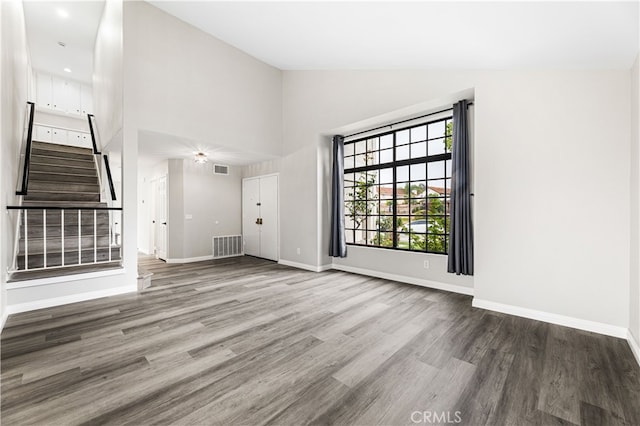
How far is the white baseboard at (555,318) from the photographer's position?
2660 mm

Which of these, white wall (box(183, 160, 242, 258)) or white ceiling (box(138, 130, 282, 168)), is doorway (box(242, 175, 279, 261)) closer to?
white wall (box(183, 160, 242, 258))

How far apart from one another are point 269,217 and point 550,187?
5459 mm

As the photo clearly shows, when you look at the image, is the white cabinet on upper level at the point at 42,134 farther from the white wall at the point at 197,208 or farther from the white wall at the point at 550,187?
the white wall at the point at 550,187

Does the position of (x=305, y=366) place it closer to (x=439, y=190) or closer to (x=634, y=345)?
(x=634, y=345)

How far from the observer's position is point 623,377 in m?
1.99

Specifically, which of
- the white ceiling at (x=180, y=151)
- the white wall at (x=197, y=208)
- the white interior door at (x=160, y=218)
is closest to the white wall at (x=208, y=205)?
the white wall at (x=197, y=208)

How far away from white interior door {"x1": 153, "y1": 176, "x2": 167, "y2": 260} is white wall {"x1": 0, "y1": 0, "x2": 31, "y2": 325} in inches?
108

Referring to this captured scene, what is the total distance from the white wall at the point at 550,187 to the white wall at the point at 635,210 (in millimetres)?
85

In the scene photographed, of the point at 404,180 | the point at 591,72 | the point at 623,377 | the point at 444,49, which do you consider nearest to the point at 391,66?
the point at 444,49

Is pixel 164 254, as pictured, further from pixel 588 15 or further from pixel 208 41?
pixel 588 15

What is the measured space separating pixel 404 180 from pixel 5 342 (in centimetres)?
528

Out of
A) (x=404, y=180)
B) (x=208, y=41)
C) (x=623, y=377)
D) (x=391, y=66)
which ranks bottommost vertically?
(x=623, y=377)

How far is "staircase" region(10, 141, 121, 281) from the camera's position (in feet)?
12.2

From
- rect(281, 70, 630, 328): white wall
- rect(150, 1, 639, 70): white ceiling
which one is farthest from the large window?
rect(150, 1, 639, 70): white ceiling
